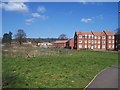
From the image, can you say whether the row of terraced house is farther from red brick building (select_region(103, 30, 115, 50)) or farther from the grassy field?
the grassy field

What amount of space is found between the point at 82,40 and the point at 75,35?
169 inches

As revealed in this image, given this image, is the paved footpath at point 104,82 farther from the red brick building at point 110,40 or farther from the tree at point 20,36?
the red brick building at point 110,40

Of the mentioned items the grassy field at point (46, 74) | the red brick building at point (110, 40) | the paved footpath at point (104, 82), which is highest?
the red brick building at point (110, 40)

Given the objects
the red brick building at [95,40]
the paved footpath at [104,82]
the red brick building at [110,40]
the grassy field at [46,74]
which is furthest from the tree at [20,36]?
the paved footpath at [104,82]

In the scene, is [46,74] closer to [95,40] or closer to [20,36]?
[20,36]

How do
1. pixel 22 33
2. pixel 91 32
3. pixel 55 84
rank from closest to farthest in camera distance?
pixel 55 84, pixel 22 33, pixel 91 32

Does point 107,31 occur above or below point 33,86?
above

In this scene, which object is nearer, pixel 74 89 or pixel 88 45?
pixel 74 89

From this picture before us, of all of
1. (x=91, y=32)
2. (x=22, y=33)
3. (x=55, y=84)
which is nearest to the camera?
(x=55, y=84)

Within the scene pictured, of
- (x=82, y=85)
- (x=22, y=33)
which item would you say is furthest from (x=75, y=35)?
(x=82, y=85)

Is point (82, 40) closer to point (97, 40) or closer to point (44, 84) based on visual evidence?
point (97, 40)

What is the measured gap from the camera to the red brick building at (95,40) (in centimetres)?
11727

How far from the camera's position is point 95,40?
395ft

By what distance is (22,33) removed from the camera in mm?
114250
